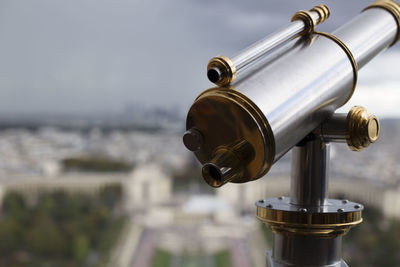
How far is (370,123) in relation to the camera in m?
0.39

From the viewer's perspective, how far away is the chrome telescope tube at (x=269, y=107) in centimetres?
33

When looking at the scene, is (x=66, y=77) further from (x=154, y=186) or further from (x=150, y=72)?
(x=154, y=186)

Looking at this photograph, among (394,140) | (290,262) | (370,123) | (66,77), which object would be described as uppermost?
(66,77)

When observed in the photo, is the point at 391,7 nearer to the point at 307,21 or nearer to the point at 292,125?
the point at 307,21

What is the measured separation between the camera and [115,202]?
3.74 meters

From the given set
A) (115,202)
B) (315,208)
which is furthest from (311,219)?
(115,202)

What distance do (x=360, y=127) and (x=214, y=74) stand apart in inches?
5.5

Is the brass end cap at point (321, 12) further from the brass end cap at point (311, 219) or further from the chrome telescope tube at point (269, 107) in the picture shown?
the brass end cap at point (311, 219)

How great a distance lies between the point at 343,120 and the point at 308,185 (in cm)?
6

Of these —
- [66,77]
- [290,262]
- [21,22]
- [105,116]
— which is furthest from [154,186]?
[290,262]

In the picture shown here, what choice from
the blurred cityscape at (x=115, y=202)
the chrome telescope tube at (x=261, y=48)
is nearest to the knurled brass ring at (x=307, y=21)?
the chrome telescope tube at (x=261, y=48)

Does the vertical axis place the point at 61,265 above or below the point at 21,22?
below

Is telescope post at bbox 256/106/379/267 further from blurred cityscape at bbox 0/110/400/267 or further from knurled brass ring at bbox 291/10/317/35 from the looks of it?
blurred cityscape at bbox 0/110/400/267

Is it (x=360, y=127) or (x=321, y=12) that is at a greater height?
(x=321, y=12)
